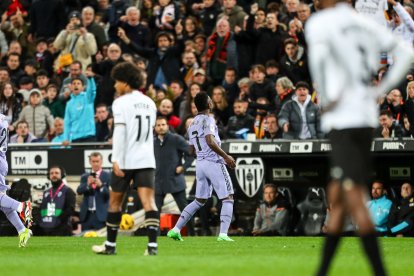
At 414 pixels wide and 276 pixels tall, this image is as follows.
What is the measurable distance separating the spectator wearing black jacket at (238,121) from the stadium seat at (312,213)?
2075 millimetres

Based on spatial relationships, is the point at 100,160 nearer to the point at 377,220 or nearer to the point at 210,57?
the point at 210,57

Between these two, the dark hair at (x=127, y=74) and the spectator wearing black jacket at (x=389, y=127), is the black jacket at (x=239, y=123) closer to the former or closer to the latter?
the spectator wearing black jacket at (x=389, y=127)

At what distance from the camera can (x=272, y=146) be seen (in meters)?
22.0

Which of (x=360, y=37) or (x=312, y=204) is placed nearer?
(x=360, y=37)

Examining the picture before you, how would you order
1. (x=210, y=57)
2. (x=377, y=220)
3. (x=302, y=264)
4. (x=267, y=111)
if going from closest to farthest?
(x=302, y=264), (x=377, y=220), (x=267, y=111), (x=210, y=57)

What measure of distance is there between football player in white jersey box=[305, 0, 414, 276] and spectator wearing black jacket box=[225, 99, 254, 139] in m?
13.9

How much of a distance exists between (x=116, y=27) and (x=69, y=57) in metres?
1.61

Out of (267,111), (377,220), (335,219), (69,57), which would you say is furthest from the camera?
(69,57)

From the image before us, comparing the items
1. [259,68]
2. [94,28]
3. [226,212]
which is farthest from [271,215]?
[94,28]

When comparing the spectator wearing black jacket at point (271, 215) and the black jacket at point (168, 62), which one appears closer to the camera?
the spectator wearing black jacket at point (271, 215)

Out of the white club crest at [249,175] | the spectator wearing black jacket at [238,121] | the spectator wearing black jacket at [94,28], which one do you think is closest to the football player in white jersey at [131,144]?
the white club crest at [249,175]

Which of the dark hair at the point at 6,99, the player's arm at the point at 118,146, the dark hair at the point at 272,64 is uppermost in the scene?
the dark hair at the point at 272,64

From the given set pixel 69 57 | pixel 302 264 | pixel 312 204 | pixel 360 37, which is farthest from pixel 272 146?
pixel 360 37

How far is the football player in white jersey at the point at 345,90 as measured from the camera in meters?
8.98
